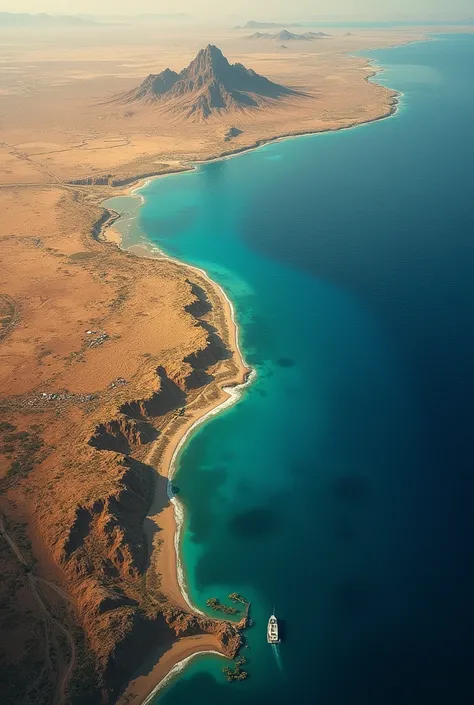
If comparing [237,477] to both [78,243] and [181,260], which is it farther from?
[78,243]

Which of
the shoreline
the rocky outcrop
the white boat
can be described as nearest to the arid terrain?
the rocky outcrop

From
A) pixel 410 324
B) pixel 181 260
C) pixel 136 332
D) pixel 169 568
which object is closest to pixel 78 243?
pixel 181 260

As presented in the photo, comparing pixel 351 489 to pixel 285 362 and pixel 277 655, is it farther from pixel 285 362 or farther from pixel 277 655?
pixel 285 362

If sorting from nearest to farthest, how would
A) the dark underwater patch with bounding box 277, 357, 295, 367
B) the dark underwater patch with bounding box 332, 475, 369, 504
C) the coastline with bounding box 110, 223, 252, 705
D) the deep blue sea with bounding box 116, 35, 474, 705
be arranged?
the coastline with bounding box 110, 223, 252, 705, the deep blue sea with bounding box 116, 35, 474, 705, the dark underwater patch with bounding box 332, 475, 369, 504, the dark underwater patch with bounding box 277, 357, 295, 367

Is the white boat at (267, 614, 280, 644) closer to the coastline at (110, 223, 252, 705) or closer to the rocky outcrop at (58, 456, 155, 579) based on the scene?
the coastline at (110, 223, 252, 705)

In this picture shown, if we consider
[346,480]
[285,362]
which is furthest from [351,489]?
[285,362]

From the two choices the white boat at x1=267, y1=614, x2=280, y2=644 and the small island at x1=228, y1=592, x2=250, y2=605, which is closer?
the white boat at x1=267, y1=614, x2=280, y2=644
